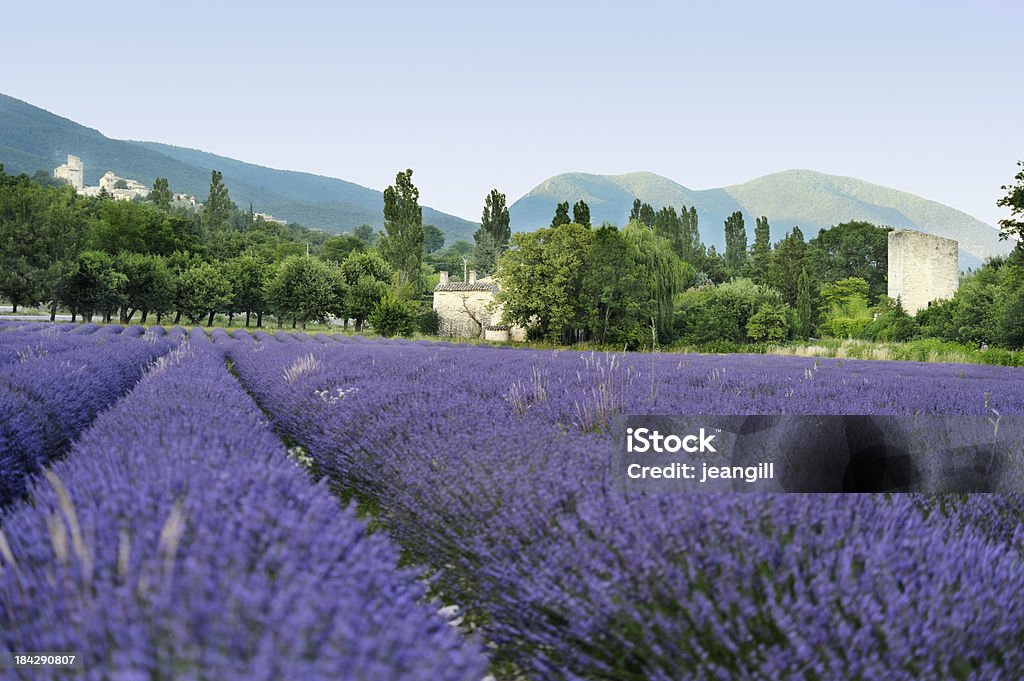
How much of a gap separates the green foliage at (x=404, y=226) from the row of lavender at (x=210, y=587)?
41.2 metres

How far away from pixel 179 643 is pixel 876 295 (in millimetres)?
59674

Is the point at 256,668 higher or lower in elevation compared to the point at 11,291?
lower

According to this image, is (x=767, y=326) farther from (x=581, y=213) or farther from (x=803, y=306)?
(x=581, y=213)

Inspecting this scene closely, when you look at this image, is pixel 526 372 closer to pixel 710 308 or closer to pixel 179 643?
pixel 179 643

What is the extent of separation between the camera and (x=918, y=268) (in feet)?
124

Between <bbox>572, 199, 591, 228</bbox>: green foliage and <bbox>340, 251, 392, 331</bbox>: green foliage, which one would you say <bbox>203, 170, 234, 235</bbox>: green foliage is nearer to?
<bbox>340, 251, 392, 331</bbox>: green foliage

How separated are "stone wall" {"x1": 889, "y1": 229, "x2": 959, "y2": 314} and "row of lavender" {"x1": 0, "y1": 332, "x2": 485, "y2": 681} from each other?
42458 mm

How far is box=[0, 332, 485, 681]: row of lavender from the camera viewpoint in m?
1.13

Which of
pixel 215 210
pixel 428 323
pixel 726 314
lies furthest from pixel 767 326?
pixel 215 210

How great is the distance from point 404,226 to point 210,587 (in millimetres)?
43169

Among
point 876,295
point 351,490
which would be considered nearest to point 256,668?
point 351,490

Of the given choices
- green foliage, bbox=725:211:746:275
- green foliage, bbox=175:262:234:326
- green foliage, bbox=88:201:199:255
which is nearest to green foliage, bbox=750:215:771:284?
green foliage, bbox=725:211:746:275

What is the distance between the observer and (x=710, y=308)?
2959cm

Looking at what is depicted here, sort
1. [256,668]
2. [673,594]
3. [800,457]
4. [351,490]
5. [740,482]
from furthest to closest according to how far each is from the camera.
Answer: [351,490], [800,457], [740,482], [673,594], [256,668]
